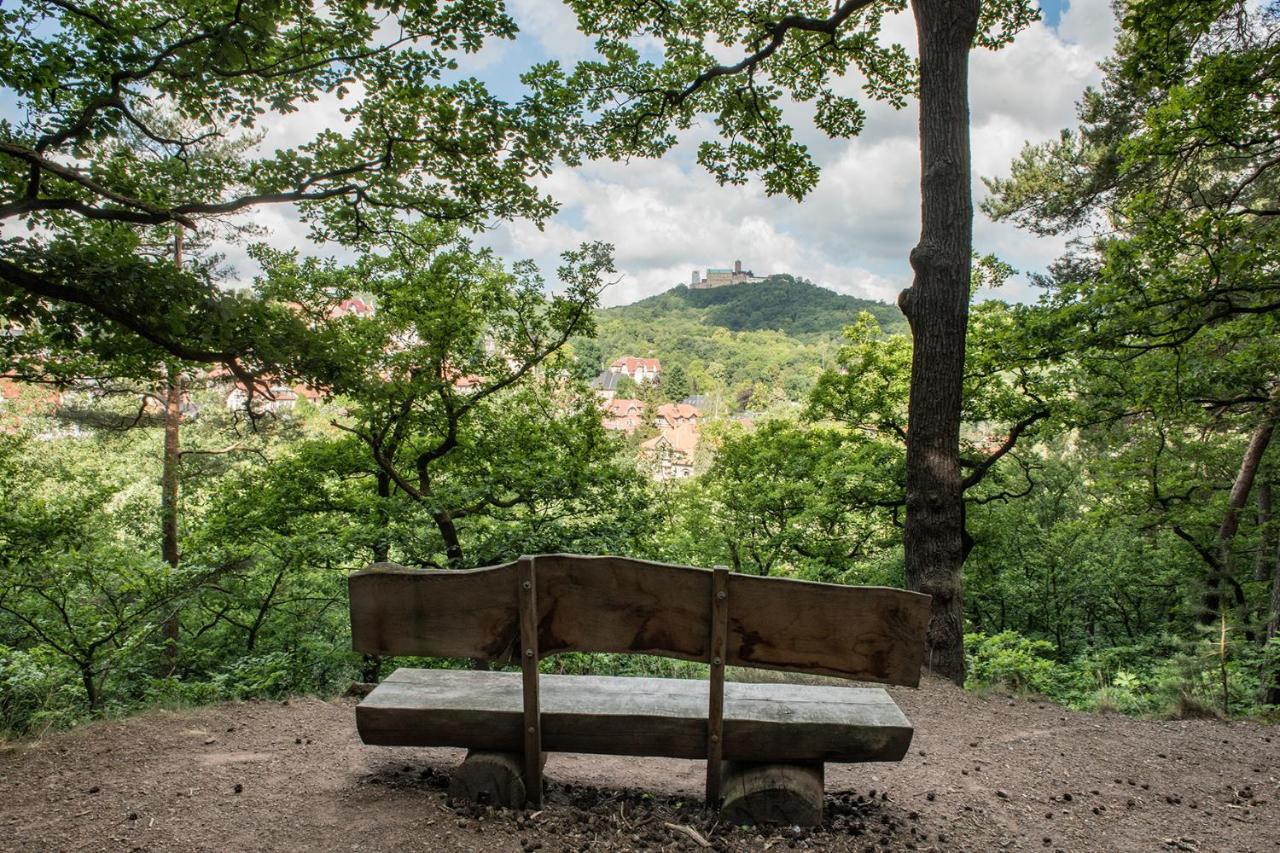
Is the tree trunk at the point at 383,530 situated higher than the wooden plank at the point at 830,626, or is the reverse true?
the wooden plank at the point at 830,626

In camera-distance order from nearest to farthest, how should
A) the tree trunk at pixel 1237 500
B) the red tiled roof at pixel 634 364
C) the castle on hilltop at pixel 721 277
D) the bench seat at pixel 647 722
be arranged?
the bench seat at pixel 647 722 < the tree trunk at pixel 1237 500 < the red tiled roof at pixel 634 364 < the castle on hilltop at pixel 721 277

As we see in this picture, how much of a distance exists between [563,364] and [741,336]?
262ft

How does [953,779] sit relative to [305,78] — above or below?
below

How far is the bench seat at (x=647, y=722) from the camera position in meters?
2.62

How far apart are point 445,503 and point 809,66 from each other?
267 inches

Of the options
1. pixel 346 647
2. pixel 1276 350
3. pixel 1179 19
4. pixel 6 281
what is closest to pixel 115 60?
pixel 6 281

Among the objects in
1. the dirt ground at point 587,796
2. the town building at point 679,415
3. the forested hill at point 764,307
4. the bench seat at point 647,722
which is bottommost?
the dirt ground at point 587,796

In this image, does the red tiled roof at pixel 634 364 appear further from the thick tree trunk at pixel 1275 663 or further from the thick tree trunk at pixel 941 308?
the thick tree trunk at pixel 941 308

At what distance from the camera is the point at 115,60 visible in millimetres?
4551

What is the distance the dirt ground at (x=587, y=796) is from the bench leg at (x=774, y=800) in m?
0.06

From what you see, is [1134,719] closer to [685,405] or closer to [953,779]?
[953,779]

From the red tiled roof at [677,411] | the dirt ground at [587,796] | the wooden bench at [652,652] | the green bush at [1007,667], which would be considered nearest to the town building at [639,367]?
the red tiled roof at [677,411]

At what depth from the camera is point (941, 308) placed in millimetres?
5727

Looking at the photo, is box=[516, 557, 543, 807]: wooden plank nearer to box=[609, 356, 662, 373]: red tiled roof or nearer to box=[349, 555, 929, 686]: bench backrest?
box=[349, 555, 929, 686]: bench backrest
